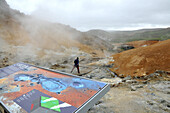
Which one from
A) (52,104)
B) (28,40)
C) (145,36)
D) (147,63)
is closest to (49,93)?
(52,104)

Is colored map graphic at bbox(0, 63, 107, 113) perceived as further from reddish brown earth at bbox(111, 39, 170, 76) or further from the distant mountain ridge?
the distant mountain ridge

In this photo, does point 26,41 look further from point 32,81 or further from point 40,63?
point 32,81

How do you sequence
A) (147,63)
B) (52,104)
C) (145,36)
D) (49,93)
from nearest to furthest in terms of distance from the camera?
1. (52,104)
2. (49,93)
3. (147,63)
4. (145,36)

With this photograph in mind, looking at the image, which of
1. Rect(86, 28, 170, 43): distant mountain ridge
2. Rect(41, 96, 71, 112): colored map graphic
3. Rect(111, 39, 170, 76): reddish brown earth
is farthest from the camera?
Rect(86, 28, 170, 43): distant mountain ridge

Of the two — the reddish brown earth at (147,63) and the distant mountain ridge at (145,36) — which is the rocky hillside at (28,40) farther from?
the distant mountain ridge at (145,36)

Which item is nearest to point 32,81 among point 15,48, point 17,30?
point 15,48

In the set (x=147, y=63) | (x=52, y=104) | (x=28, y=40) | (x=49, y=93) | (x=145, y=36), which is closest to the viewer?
(x=52, y=104)

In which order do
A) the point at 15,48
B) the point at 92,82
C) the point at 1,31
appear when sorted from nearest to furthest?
the point at 92,82 → the point at 15,48 → the point at 1,31

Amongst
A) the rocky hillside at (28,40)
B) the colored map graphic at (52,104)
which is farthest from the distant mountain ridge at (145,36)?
the colored map graphic at (52,104)

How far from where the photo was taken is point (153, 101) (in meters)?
4.26

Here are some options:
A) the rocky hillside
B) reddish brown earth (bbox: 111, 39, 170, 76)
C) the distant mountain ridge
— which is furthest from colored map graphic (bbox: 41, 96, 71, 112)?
the distant mountain ridge

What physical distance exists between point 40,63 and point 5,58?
14.3 feet

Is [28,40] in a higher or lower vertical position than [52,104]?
higher

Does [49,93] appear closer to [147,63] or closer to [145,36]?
[147,63]
